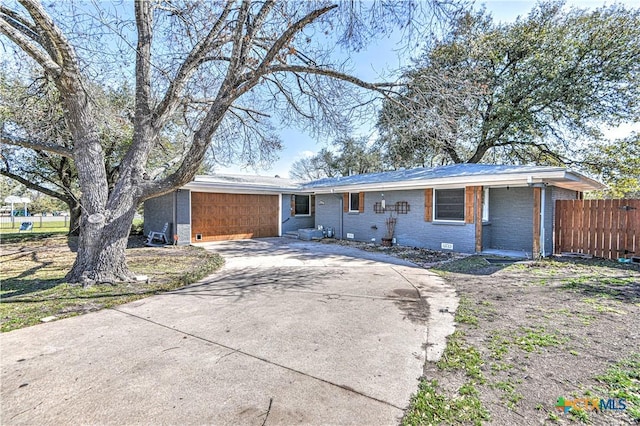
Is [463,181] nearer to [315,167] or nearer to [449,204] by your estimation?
[449,204]

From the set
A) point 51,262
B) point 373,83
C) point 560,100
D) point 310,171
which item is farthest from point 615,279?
point 310,171

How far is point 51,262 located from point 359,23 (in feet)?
31.1

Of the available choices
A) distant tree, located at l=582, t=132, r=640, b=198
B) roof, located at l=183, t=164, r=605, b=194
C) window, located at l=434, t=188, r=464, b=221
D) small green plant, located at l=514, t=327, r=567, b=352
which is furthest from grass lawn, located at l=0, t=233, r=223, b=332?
distant tree, located at l=582, t=132, r=640, b=198

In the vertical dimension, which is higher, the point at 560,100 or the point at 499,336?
the point at 560,100

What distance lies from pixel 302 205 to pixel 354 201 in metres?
3.64

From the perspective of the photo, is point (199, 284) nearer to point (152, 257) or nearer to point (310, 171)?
point (152, 257)

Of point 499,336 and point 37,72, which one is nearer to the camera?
point 499,336

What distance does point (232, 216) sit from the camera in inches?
523

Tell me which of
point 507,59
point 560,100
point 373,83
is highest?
point 507,59

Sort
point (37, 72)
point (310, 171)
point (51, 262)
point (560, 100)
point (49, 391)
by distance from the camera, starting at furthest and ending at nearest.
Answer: point (310, 171) → point (560, 100) → point (51, 262) → point (37, 72) → point (49, 391)

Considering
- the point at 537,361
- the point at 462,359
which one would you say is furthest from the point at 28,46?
the point at 537,361

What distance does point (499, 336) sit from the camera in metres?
3.29

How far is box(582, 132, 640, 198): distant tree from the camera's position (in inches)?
529

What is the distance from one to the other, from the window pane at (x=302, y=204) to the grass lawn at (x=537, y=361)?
11.1 metres
